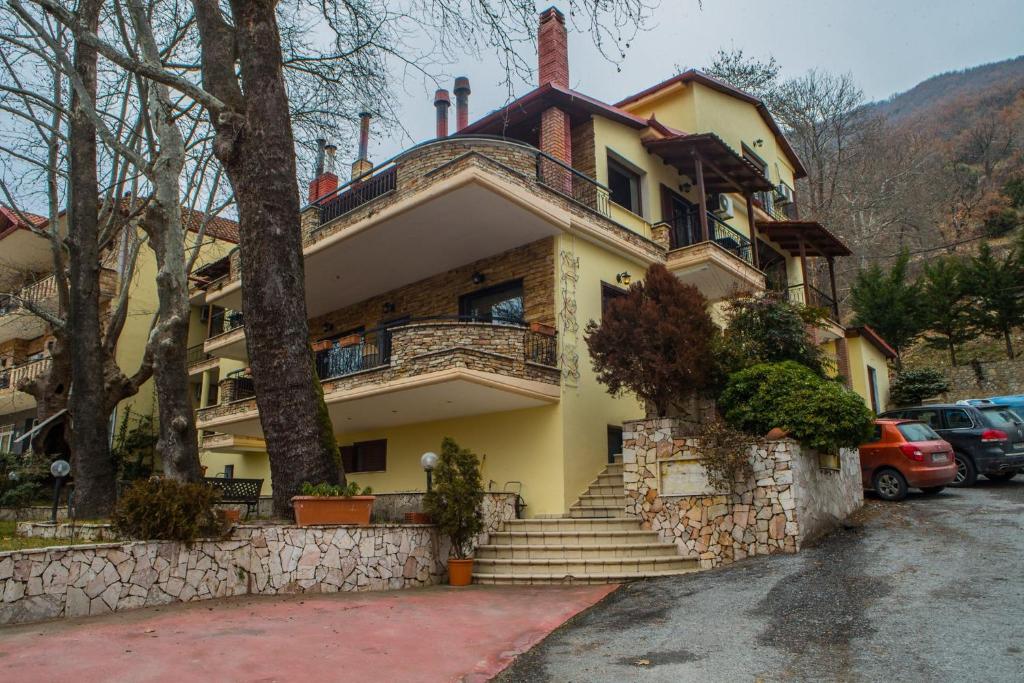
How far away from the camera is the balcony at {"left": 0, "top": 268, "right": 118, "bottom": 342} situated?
80.4 feet

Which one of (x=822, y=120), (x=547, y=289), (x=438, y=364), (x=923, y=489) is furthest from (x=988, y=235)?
(x=438, y=364)

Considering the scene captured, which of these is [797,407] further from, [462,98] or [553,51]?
[462,98]

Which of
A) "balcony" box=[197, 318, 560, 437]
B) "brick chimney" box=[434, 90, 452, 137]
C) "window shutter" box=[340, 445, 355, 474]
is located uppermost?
"brick chimney" box=[434, 90, 452, 137]

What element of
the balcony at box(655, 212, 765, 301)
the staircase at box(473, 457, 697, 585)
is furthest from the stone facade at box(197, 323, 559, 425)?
the balcony at box(655, 212, 765, 301)

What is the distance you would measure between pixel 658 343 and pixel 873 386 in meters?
14.5

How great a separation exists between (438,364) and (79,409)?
7403mm

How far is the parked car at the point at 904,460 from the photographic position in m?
12.2

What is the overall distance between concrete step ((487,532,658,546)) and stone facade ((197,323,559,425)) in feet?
9.09

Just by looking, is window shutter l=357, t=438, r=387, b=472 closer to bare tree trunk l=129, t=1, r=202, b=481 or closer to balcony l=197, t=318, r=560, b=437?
balcony l=197, t=318, r=560, b=437

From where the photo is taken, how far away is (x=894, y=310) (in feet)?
84.8

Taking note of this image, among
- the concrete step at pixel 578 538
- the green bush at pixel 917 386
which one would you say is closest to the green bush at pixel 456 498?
the concrete step at pixel 578 538

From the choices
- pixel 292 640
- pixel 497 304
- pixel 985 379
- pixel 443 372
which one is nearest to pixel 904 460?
pixel 497 304

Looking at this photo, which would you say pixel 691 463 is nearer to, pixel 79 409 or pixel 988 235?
pixel 79 409

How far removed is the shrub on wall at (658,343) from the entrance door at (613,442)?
2.36m
